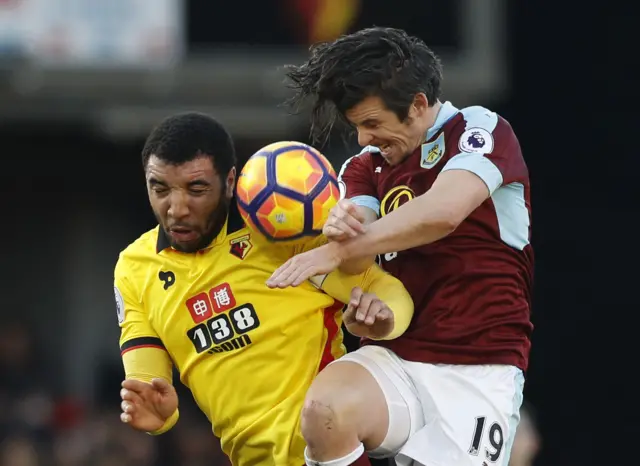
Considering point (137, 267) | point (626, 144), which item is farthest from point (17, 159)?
point (137, 267)

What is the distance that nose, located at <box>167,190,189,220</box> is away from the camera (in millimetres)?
5621

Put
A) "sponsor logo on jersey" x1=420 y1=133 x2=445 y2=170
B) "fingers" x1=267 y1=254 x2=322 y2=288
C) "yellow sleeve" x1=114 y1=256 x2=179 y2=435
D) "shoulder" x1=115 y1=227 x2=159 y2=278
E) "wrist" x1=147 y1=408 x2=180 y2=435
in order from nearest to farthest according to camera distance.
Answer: "fingers" x1=267 y1=254 x2=322 y2=288
"sponsor logo on jersey" x1=420 y1=133 x2=445 y2=170
"wrist" x1=147 y1=408 x2=180 y2=435
"yellow sleeve" x1=114 y1=256 x2=179 y2=435
"shoulder" x1=115 y1=227 x2=159 y2=278

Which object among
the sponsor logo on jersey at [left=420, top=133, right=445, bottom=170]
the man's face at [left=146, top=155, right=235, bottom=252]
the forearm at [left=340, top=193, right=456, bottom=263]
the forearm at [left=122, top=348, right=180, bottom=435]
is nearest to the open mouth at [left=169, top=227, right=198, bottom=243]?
the man's face at [left=146, top=155, right=235, bottom=252]

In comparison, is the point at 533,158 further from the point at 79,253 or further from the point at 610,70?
the point at 79,253

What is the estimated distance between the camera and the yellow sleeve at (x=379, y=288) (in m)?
5.38

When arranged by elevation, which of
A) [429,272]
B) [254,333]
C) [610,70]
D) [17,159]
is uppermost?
[429,272]

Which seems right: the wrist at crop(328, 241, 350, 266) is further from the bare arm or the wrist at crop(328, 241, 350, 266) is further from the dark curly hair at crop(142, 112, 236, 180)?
the dark curly hair at crop(142, 112, 236, 180)

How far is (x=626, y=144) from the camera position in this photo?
13.5m

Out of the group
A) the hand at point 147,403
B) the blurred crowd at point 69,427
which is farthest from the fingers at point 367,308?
the blurred crowd at point 69,427

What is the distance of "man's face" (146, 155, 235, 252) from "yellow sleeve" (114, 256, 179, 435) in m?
0.36

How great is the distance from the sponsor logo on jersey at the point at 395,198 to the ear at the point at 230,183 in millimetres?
615

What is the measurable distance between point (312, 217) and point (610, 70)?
28.1 ft

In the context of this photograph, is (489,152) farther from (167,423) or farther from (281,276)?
(167,423)

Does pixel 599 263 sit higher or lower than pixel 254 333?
lower
